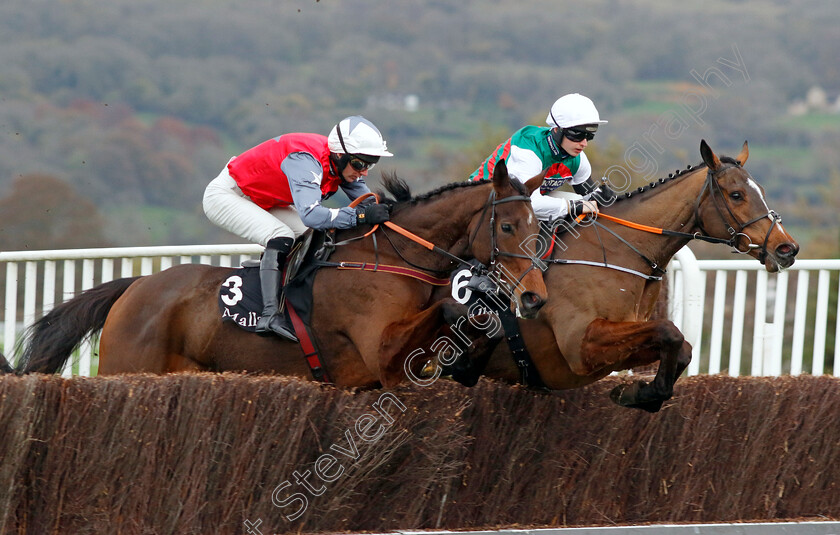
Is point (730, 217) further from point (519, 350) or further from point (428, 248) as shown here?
point (428, 248)

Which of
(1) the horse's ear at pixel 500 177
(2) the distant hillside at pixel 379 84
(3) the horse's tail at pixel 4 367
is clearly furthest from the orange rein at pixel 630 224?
(2) the distant hillside at pixel 379 84

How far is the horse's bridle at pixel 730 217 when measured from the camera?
4480mm

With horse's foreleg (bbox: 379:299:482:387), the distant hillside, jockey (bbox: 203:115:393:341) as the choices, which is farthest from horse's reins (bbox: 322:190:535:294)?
the distant hillside

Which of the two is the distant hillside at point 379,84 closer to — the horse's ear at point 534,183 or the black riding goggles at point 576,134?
the black riding goggles at point 576,134

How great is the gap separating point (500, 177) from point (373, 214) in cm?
70

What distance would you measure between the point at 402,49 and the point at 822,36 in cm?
2552

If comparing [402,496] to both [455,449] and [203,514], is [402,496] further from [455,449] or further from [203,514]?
[203,514]

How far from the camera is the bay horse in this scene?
4.48m

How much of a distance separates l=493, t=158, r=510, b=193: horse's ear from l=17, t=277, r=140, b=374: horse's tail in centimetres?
229

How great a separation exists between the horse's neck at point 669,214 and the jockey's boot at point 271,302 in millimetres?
1737

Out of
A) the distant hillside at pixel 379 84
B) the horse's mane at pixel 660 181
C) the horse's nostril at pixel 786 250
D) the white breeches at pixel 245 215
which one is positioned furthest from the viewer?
the distant hillside at pixel 379 84

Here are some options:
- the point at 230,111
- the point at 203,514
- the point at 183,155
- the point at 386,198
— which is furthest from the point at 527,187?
the point at 230,111

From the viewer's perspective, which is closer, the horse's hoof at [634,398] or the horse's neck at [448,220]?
the horse's hoof at [634,398]

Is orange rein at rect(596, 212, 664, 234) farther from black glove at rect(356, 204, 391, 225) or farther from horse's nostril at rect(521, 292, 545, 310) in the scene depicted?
black glove at rect(356, 204, 391, 225)
